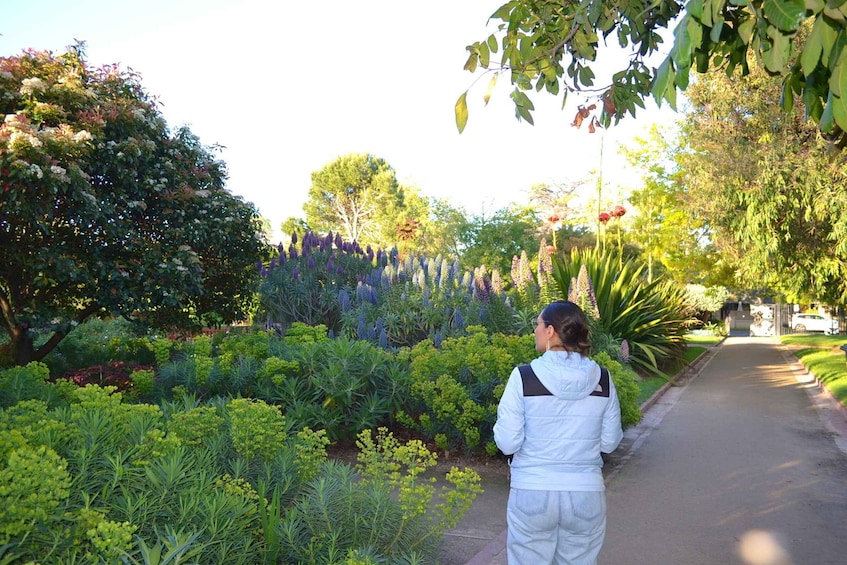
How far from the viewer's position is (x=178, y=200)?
972 centimetres

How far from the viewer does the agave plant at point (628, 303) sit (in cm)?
1496

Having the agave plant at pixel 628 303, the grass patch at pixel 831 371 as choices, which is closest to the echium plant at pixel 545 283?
the agave plant at pixel 628 303

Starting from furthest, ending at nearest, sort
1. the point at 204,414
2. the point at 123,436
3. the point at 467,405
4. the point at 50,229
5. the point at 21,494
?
the point at 50,229, the point at 467,405, the point at 204,414, the point at 123,436, the point at 21,494

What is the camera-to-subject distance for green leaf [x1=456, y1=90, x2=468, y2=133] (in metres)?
3.28

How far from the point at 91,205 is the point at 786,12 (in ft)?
25.5

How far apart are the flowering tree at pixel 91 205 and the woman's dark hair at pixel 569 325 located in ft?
20.4

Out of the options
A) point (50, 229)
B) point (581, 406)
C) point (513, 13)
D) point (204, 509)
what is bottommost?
point (204, 509)

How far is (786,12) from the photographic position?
2293 mm

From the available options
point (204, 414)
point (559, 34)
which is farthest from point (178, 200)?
point (559, 34)

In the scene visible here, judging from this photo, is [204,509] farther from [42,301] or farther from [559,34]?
[42,301]

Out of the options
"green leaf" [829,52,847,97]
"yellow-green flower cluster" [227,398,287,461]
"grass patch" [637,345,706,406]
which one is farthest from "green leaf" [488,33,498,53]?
"grass patch" [637,345,706,406]

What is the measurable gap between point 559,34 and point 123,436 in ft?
11.8

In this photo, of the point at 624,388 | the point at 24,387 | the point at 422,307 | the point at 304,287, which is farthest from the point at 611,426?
the point at 304,287

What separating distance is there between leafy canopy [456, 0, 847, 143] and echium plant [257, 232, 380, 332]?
7.85 meters
